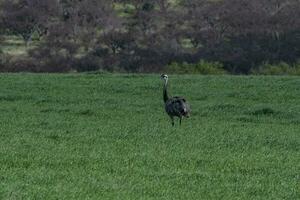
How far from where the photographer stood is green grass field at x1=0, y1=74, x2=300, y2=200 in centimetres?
1254

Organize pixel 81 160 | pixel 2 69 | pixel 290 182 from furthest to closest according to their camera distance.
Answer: pixel 2 69, pixel 81 160, pixel 290 182

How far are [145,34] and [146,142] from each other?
79.0m

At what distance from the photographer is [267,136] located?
21609 mm

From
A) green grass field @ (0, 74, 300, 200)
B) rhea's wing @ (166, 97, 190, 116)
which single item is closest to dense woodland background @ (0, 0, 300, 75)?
green grass field @ (0, 74, 300, 200)


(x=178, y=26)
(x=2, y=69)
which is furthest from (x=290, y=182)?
(x=178, y=26)

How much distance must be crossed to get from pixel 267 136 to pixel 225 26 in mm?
81071

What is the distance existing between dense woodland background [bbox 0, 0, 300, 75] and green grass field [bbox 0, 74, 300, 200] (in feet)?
122

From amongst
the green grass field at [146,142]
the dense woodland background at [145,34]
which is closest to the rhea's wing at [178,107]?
the green grass field at [146,142]

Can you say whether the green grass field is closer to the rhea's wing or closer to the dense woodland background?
the rhea's wing

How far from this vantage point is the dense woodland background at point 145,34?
82938 millimetres

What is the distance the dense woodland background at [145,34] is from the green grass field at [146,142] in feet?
Answer: 122

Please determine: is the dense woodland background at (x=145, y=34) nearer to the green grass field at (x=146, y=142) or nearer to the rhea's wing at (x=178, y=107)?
the green grass field at (x=146, y=142)

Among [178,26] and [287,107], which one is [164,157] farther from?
[178,26]

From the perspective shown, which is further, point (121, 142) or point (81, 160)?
point (121, 142)
